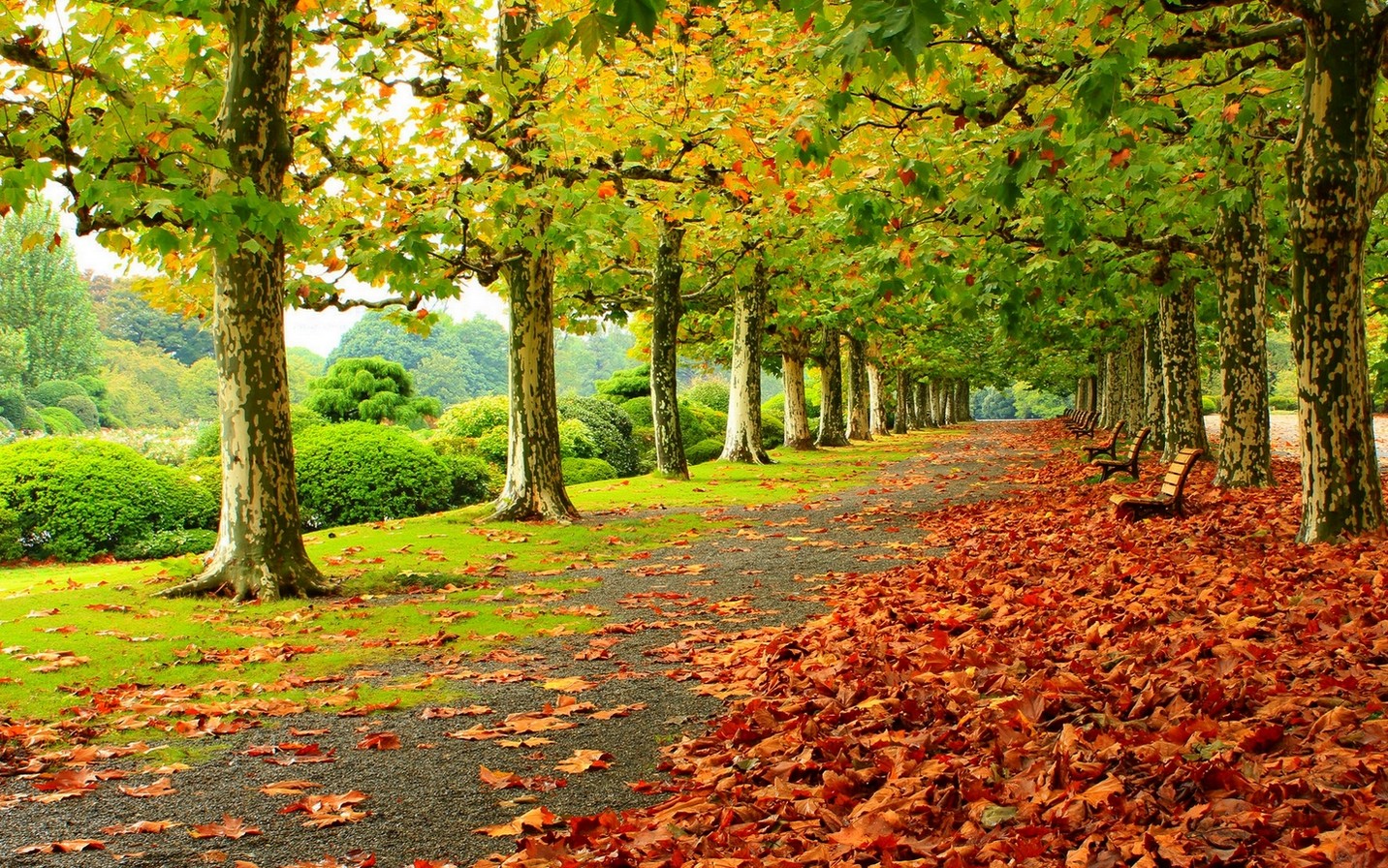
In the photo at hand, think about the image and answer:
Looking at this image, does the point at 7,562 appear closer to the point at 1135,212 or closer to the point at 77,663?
the point at 77,663

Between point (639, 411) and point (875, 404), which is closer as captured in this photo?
point (639, 411)

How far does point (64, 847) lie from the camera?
13.1 feet

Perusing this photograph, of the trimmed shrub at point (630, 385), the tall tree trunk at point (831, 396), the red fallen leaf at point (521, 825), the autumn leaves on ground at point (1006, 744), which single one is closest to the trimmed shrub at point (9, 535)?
the autumn leaves on ground at point (1006, 744)

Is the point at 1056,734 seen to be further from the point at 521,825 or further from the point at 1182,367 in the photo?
the point at 1182,367

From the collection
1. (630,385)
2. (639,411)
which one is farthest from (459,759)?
(630,385)

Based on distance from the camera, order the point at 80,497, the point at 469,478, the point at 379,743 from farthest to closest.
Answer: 1. the point at 469,478
2. the point at 80,497
3. the point at 379,743

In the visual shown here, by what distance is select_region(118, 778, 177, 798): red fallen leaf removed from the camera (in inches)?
181

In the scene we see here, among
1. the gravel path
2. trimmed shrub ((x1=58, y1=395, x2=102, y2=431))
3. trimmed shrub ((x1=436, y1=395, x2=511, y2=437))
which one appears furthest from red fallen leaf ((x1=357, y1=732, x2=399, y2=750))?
trimmed shrub ((x1=58, y1=395, x2=102, y2=431))

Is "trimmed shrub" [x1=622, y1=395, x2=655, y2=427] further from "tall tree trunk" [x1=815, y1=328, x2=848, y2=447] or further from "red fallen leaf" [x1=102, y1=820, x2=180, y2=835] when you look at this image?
"red fallen leaf" [x1=102, y1=820, x2=180, y2=835]

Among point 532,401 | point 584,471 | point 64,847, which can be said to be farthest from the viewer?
point 584,471

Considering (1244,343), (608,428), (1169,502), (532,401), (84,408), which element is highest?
(84,408)

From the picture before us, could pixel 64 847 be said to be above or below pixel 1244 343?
below

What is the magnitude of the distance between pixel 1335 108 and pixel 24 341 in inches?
2012

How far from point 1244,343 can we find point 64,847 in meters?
13.9
